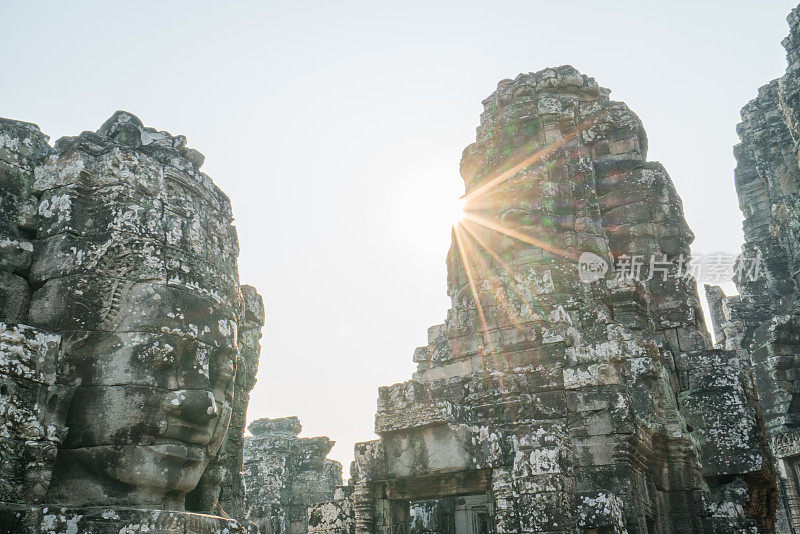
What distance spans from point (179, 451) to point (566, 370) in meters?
5.82

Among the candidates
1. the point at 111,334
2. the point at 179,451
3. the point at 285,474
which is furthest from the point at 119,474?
the point at 285,474

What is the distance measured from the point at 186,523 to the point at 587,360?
597 centimetres

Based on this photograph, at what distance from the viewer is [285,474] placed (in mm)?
17641

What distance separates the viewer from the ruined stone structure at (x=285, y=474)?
16844 millimetres

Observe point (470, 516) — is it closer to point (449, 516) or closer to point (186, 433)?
point (449, 516)

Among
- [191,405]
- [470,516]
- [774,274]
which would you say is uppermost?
[774,274]

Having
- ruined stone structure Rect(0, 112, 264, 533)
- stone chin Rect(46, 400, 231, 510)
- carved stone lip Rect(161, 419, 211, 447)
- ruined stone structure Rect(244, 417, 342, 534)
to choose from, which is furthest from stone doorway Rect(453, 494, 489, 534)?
stone chin Rect(46, 400, 231, 510)

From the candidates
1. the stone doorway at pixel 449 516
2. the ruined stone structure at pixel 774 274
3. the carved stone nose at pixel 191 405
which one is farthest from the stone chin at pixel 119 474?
the ruined stone structure at pixel 774 274

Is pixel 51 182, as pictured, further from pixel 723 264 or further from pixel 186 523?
pixel 723 264

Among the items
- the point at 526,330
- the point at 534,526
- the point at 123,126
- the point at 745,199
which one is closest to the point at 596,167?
the point at 526,330

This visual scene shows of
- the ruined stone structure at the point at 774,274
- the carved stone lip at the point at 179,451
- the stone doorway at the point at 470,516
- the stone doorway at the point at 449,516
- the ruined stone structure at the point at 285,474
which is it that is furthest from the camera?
the ruined stone structure at the point at 774,274

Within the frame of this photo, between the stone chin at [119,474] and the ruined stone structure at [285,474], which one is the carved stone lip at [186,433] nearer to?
the stone chin at [119,474]

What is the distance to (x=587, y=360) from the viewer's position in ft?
27.0

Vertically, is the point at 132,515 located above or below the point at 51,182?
below
